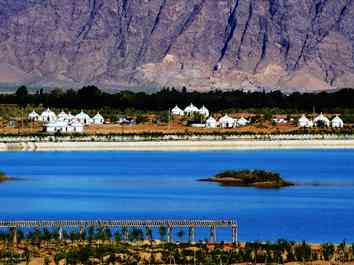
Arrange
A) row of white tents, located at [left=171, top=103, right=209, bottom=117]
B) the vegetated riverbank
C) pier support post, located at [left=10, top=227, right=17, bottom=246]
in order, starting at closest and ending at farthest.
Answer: the vegetated riverbank < pier support post, located at [left=10, top=227, right=17, bottom=246] < row of white tents, located at [left=171, top=103, right=209, bottom=117]

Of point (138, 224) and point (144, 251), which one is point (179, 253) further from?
point (138, 224)

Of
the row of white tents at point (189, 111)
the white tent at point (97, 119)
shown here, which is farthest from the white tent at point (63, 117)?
the row of white tents at point (189, 111)

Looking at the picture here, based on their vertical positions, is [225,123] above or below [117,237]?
above

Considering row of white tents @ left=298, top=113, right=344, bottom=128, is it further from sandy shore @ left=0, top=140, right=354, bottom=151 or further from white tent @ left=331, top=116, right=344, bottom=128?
sandy shore @ left=0, top=140, right=354, bottom=151

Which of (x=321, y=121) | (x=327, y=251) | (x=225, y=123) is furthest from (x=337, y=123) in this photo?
(x=327, y=251)

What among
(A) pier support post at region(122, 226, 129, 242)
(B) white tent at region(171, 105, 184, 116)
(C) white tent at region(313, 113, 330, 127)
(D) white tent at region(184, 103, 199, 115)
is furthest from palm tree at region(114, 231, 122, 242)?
(B) white tent at region(171, 105, 184, 116)
